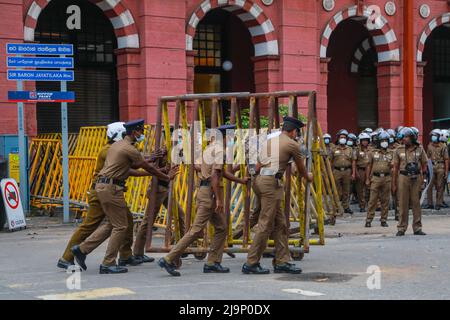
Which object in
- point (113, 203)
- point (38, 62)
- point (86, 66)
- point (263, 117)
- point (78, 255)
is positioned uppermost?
point (86, 66)

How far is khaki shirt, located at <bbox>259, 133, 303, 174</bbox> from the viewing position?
36.4ft

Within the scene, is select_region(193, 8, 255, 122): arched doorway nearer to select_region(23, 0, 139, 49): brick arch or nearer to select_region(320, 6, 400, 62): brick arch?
select_region(320, 6, 400, 62): brick arch

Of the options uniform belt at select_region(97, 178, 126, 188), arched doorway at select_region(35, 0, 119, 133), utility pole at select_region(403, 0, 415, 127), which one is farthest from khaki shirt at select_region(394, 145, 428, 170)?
arched doorway at select_region(35, 0, 119, 133)

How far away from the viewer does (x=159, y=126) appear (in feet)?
40.2

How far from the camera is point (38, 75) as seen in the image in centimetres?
1792

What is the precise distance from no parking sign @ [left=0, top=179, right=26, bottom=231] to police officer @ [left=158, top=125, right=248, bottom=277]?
6.71m

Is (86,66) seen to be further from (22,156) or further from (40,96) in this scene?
(40,96)

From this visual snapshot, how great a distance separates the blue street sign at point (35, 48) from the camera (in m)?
17.9

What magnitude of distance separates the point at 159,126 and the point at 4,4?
30.6ft

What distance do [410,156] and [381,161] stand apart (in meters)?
2.33

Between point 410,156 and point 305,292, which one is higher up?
point 410,156

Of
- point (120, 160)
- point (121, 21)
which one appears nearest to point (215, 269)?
point (120, 160)

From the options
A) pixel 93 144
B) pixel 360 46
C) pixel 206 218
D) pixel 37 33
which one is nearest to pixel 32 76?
pixel 93 144

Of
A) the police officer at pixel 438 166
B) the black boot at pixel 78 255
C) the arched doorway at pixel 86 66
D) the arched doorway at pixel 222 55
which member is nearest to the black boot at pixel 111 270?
the black boot at pixel 78 255
